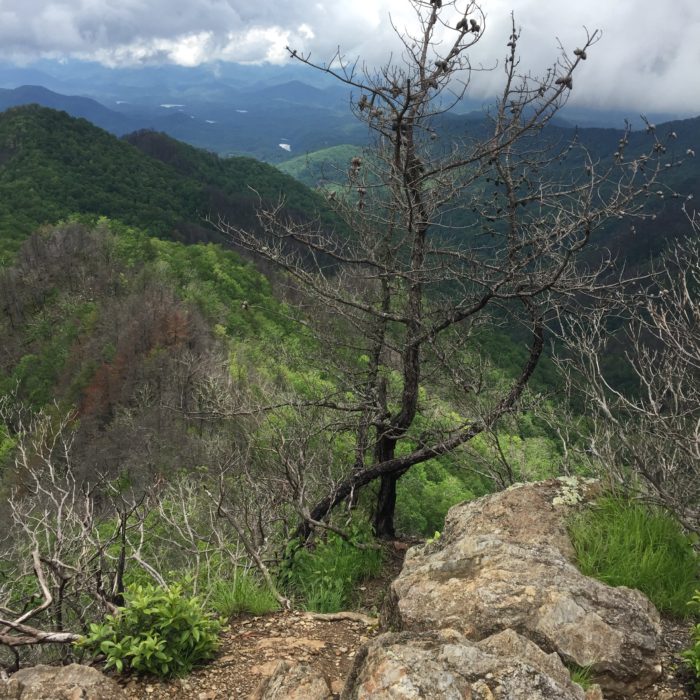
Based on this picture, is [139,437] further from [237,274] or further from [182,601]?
[237,274]

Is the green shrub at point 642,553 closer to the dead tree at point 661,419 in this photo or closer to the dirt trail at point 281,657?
the dead tree at point 661,419

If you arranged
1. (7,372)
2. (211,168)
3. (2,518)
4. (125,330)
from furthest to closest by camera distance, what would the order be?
(211,168)
(7,372)
(125,330)
(2,518)

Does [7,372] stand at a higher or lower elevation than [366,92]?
lower

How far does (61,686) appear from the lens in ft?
10.3

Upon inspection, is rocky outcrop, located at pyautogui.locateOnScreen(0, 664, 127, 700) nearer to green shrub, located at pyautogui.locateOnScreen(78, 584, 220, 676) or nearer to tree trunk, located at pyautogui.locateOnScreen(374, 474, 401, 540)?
green shrub, located at pyautogui.locateOnScreen(78, 584, 220, 676)

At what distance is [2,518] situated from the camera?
84.5ft

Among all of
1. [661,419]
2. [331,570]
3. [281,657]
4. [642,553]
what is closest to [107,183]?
[331,570]

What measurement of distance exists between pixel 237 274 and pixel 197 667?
56160 millimetres

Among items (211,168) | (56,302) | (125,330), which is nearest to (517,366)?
(125,330)

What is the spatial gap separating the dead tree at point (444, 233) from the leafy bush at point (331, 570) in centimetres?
44

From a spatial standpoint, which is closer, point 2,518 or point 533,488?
point 533,488

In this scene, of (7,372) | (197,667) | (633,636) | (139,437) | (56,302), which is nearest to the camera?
(633,636)

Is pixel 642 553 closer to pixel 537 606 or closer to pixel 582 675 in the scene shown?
pixel 537 606

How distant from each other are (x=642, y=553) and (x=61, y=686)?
4205 mm
